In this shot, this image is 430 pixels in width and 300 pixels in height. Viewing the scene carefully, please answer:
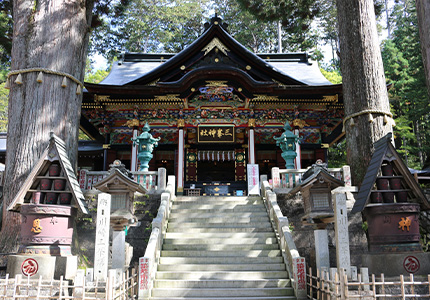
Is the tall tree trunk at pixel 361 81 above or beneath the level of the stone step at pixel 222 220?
above

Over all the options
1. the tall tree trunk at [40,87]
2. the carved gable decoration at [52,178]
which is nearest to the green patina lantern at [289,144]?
the tall tree trunk at [40,87]

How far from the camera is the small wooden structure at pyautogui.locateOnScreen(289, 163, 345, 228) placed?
292 inches

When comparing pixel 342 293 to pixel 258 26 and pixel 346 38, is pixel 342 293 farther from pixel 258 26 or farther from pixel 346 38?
pixel 258 26

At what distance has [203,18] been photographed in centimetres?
3198

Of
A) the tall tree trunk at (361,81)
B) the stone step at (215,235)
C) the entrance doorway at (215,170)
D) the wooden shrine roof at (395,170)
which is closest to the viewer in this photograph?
the wooden shrine roof at (395,170)

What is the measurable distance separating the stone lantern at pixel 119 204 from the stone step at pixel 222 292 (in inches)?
38.8

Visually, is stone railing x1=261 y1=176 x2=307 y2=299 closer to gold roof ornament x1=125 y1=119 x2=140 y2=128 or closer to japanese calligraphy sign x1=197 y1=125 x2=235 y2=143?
japanese calligraphy sign x1=197 y1=125 x2=235 y2=143

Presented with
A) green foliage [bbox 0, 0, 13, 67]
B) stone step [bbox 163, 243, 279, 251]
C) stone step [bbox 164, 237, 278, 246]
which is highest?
green foliage [bbox 0, 0, 13, 67]

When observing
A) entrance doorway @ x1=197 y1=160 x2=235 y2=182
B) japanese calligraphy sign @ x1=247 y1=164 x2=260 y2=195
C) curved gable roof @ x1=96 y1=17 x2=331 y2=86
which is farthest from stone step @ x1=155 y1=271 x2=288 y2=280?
entrance doorway @ x1=197 y1=160 x2=235 y2=182

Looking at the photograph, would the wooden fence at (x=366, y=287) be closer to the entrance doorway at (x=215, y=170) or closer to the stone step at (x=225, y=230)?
the stone step at (x=225, y=230)

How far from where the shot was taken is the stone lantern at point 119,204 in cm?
682

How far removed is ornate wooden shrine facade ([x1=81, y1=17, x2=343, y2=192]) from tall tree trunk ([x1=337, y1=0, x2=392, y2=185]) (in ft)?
13.3

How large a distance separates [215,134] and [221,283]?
26.3 ft

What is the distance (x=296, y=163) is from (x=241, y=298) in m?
7.71
